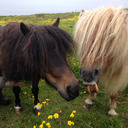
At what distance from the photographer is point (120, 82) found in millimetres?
2273

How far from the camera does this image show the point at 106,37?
5.19 feet

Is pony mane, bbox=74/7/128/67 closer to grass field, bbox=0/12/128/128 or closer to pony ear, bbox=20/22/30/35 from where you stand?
grass field, bbox=0/12/128/128

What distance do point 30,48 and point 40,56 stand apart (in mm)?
161

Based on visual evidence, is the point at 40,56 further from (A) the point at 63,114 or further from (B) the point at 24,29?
(A) the point at 63,114

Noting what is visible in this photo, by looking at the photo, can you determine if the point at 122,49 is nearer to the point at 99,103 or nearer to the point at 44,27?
the point at 44,27

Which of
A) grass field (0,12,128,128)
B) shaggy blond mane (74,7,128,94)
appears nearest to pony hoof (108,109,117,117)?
grass field (0,12,128,128)

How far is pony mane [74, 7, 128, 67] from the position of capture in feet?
5.17

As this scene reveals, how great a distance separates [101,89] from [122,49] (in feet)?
8.79

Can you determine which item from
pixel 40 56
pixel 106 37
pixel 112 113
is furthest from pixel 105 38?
pixel 112 113

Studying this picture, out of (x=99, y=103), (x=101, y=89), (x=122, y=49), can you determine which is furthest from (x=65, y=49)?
(x=101, y=89)

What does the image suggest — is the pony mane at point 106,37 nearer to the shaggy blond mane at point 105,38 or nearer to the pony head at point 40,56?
the shaggy blond mane at point 105,38

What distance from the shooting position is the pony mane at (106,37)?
1577 millimetres

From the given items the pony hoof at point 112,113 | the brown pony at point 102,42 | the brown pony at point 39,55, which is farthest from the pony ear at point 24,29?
the pony hoof at point 112,113

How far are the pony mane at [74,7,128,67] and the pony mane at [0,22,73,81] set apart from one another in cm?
30
